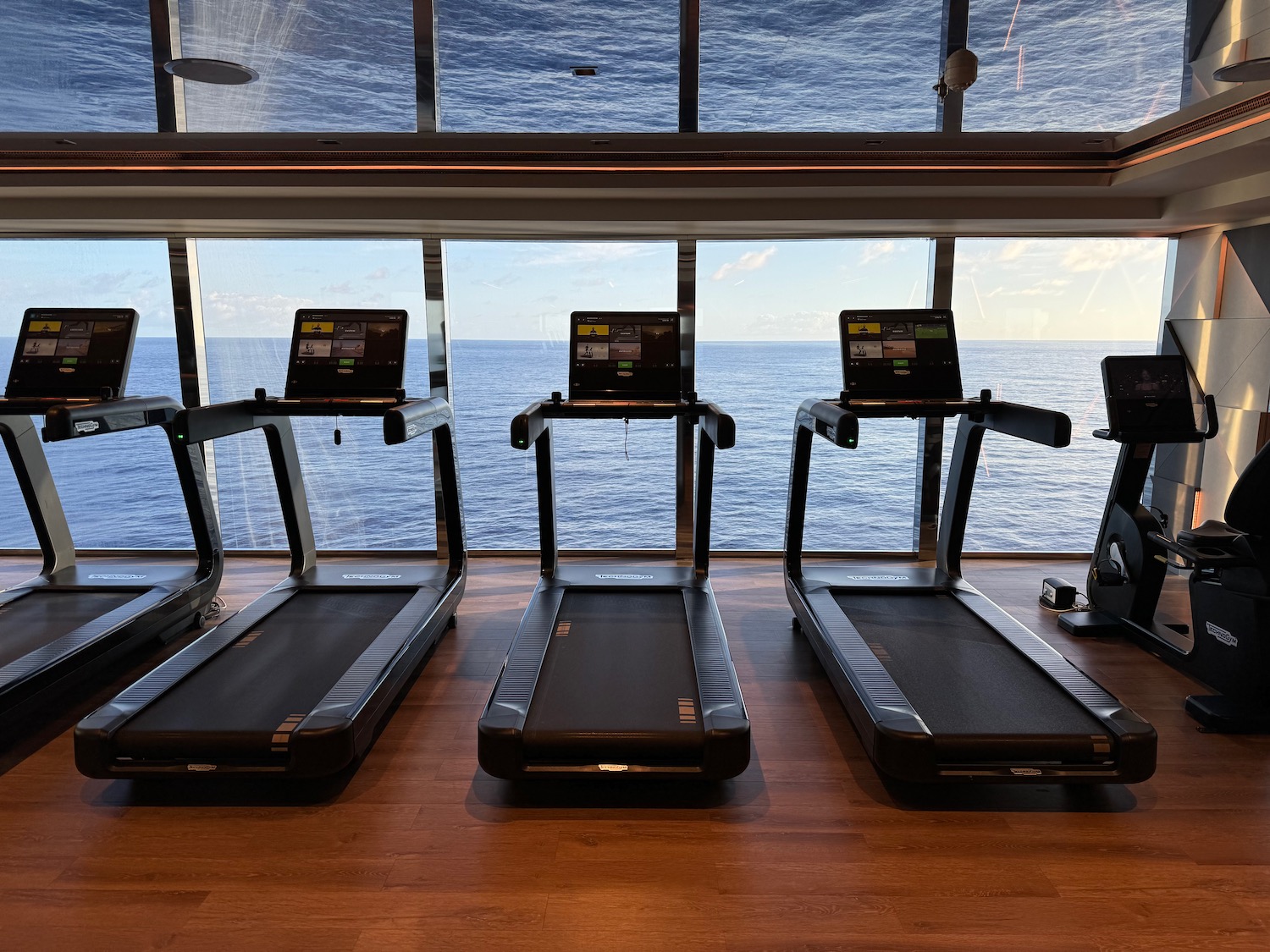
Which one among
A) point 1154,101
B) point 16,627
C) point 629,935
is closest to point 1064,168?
point 1154,101

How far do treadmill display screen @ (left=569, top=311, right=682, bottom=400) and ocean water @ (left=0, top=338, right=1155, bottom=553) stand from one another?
27.9ft

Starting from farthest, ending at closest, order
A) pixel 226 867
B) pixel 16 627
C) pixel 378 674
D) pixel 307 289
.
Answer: pixel 307 289 → pixel 16 627 → pixel 378 674 → pixel 226 867

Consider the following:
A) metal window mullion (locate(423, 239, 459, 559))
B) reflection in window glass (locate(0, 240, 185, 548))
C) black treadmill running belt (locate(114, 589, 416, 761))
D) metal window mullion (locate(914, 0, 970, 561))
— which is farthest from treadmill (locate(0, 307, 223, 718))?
reflection in window glass (locate(0, 240, 185, 548))

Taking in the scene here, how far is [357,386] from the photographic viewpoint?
3.94m

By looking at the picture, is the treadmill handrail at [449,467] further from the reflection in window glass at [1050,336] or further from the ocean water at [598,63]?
the reflection in window glass at [1050,336]

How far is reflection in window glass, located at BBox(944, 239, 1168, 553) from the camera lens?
515 inches

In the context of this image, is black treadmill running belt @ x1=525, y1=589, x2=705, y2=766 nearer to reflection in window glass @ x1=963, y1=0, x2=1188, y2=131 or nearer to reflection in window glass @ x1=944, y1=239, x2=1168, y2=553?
reflection in window glass @ x1=963, y1=0, x2=1188, y2=131

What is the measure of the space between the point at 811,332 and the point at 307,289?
14.0m

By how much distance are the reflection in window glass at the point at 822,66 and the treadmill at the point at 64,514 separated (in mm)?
3312

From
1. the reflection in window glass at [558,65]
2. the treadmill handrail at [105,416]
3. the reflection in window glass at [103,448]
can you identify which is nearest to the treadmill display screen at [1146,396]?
the reflection in window glass at [558,65]

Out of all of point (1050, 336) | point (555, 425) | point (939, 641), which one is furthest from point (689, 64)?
point (1050, 336)

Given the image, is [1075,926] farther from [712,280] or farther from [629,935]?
[712,280]

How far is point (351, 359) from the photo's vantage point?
3.97 m

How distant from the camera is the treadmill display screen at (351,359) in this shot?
3939 millimetres
